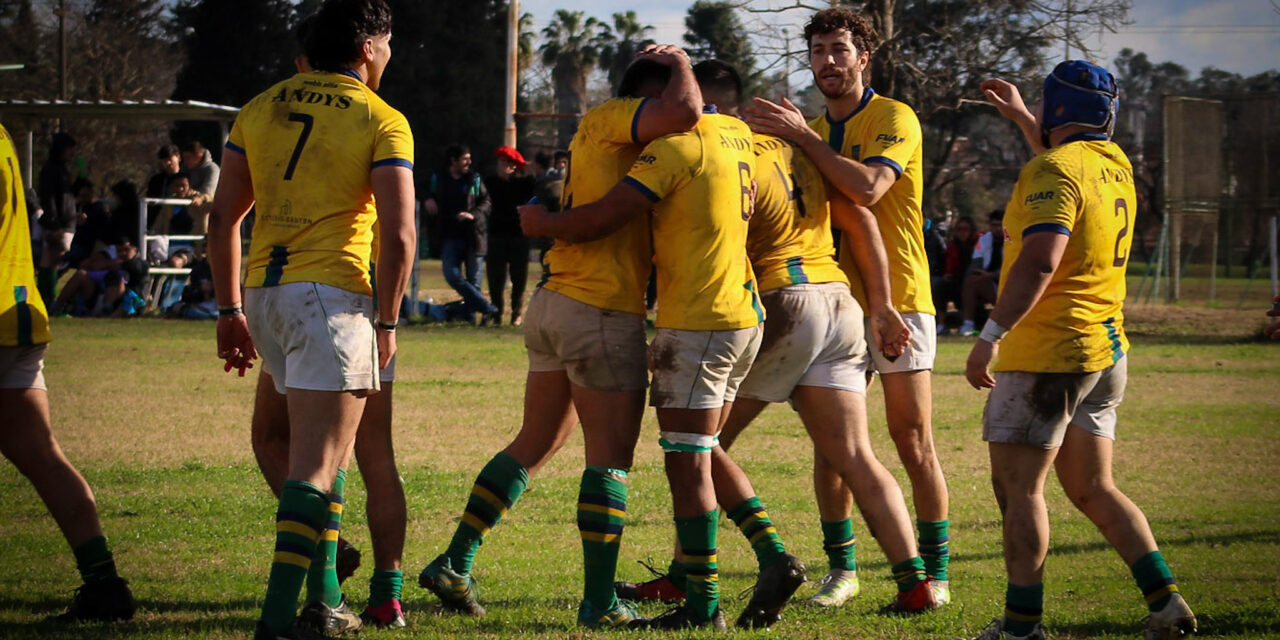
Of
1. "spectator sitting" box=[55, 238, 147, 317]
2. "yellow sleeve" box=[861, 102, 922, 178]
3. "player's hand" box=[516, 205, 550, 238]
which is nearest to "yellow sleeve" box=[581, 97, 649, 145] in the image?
"player's hand" box=[516, 205, 550, 238]

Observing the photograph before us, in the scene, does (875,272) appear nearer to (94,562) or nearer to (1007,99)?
(1007,99)

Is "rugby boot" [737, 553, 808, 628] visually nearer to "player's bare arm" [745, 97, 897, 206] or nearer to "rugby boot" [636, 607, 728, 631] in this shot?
"rugby boot" [636, 607, 728, 631]

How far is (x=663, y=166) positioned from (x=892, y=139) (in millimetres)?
1231

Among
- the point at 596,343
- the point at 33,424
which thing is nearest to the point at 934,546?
the point at 596,343

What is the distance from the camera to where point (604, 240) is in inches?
190

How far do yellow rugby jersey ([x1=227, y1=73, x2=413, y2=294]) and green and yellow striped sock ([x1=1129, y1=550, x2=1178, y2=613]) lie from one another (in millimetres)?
3007

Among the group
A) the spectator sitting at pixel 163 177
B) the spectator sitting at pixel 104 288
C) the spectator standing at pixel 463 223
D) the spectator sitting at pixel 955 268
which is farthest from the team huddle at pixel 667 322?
the spectator sitting at pixel 163 177

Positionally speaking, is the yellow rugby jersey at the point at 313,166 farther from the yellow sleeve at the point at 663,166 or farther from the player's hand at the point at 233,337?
the yellow sleeve at the point at 663,166

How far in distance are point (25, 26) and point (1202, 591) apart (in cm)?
5303

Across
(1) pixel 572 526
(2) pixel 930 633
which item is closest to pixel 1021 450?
(2) pixel 930 633

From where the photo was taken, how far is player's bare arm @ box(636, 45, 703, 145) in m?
4.67

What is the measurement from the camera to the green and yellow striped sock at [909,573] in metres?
5.27

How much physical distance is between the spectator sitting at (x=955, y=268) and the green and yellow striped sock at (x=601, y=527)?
1560 centimetres

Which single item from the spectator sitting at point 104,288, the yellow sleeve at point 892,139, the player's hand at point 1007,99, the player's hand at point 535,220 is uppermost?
the player's hand at point 1007,99
